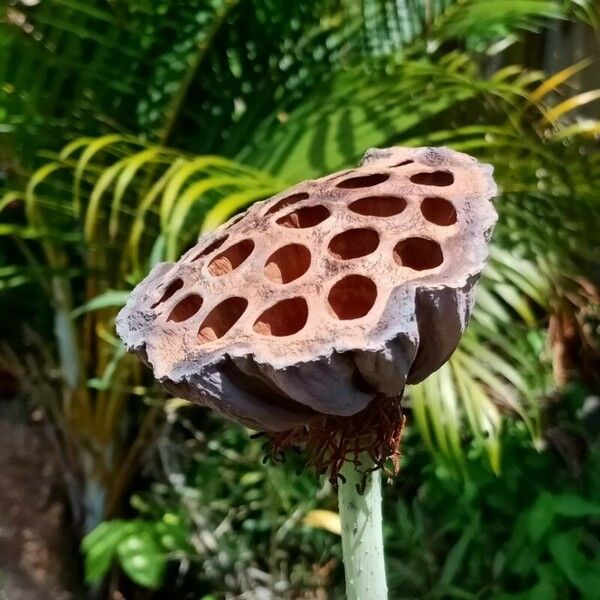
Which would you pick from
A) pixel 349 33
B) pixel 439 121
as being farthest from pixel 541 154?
pixel 349 33

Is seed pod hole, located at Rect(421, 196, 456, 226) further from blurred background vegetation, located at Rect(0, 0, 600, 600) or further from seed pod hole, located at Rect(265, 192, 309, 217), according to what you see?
blurred background vegetation, located at Rect(0, 0, 600, 600)

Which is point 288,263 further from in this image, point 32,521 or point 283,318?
point 32,521

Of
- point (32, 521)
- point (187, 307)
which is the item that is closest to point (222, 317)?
point (187, 307)

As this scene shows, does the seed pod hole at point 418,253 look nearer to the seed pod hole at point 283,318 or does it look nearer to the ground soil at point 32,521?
the seed pod hole at point 283,318

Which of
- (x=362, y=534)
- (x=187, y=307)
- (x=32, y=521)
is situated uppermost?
(x=187, y=307)

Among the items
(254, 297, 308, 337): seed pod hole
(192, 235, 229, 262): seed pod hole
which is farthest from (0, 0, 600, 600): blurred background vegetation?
(254, 297, 308, 337): seed pod hole

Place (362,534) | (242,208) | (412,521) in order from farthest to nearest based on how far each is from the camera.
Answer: (412,521) → (242,208) → (362,534)

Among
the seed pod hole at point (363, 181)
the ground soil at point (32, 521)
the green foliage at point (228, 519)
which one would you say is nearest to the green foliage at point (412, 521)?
the green foliage at point (228, 519)
